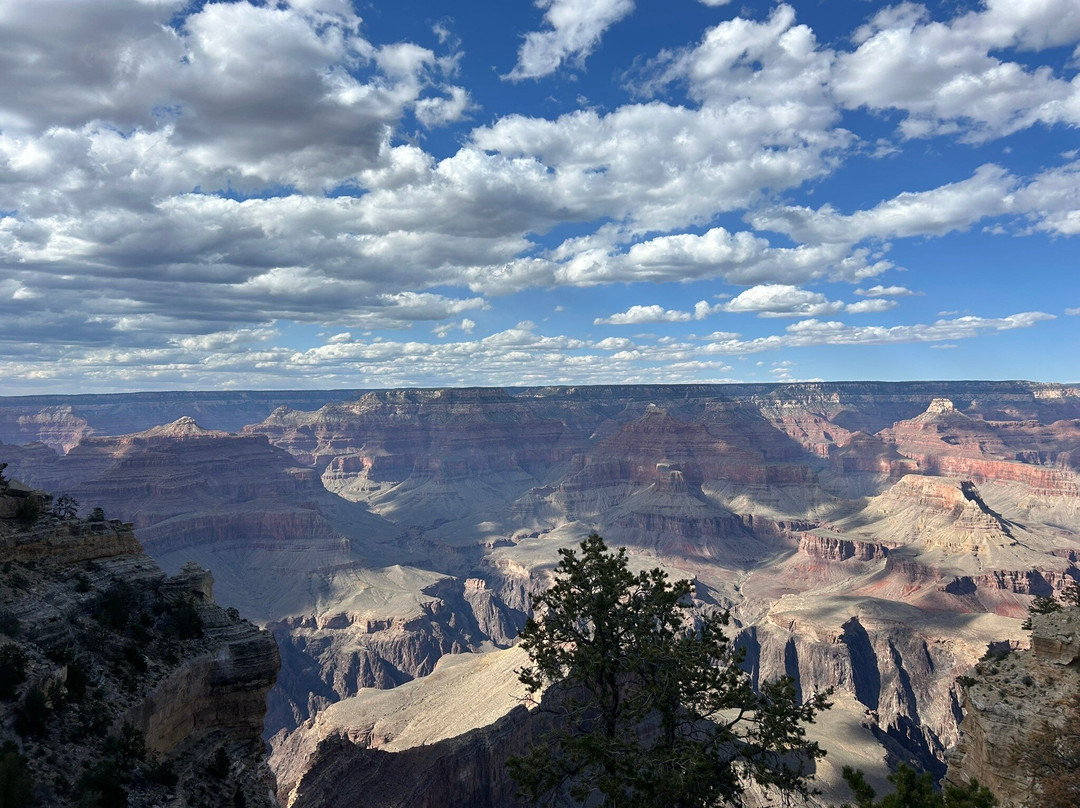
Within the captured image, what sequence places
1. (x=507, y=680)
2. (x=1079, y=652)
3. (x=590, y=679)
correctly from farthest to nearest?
(x=507, y=680)
(x=590, y=679)
(x=1079, y=652)

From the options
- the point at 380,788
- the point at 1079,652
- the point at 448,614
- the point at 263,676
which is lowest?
the point at 448,614

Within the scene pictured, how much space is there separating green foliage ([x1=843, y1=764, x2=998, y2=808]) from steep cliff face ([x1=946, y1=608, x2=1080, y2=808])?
175 centimetres

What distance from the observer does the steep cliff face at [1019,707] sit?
1889cm

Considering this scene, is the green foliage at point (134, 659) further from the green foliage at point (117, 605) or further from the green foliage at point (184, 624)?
the green foliage at point (184, 624)

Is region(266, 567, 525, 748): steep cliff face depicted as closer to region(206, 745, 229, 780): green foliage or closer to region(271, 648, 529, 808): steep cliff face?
region(271, 648, 529, 808): steep cliff face

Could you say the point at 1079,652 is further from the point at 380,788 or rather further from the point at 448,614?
the point at 448,614

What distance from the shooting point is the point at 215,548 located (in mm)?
164500

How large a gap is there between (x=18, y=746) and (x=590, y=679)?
17.2m

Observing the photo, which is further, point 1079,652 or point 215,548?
point 215,548

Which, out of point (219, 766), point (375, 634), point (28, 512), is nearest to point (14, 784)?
point (219, 766)

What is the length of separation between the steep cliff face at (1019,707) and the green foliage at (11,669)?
29.5 metres

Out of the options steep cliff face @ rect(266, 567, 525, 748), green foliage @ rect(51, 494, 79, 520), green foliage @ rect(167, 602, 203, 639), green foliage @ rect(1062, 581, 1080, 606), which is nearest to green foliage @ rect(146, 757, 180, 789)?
green foliage @ rect(167, 602, 203, 639)

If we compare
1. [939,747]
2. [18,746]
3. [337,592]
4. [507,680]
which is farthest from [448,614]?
A: [18,746]

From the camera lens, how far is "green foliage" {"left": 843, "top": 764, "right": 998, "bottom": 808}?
16.4 meters
